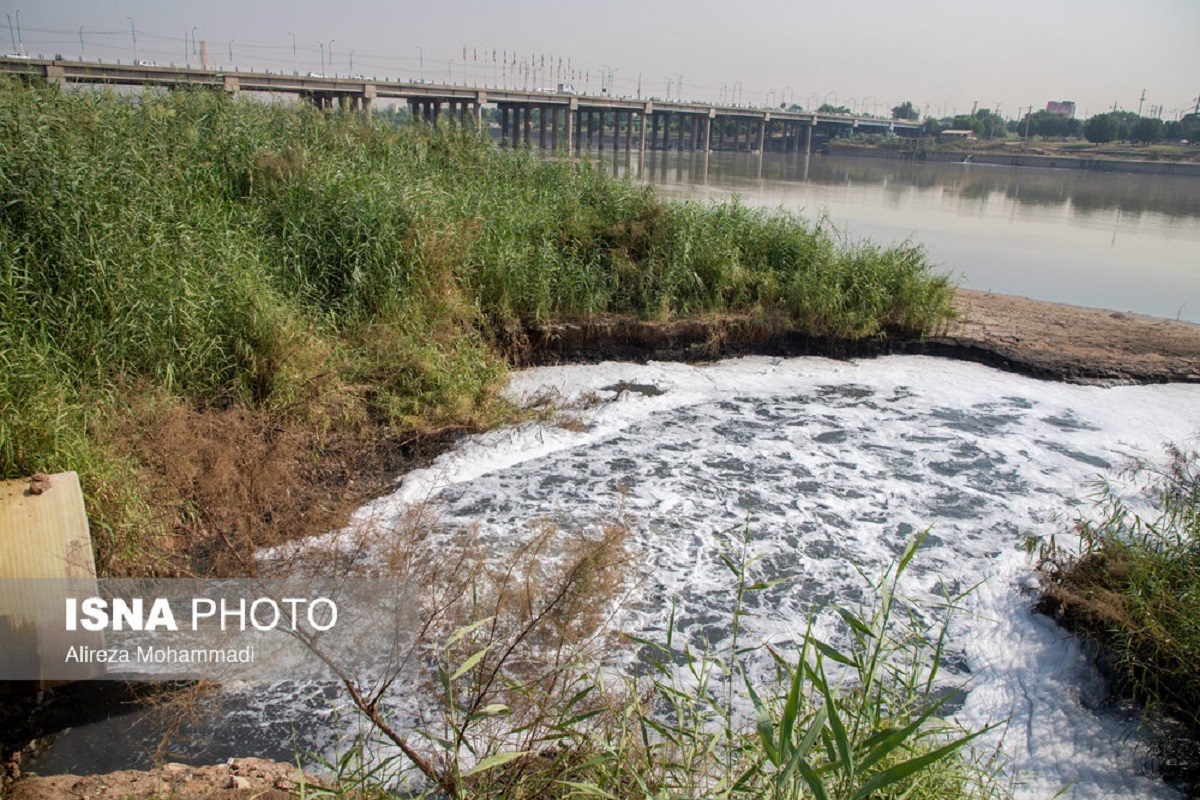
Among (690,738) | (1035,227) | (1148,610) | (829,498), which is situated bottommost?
(829,498)

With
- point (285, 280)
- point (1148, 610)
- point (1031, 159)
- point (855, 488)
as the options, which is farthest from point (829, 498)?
point (1031, 159)

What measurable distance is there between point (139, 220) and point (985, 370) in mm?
9048

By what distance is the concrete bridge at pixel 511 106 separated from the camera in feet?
54.1

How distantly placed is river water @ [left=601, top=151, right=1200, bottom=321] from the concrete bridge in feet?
27.4

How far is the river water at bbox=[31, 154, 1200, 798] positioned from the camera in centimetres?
383

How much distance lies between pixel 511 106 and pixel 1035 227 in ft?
131

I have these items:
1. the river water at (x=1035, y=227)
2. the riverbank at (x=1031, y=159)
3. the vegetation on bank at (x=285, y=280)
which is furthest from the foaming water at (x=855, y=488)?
the riverbank at (x=1031, y=159)

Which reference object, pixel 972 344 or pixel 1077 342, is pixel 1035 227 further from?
pixel 972 344

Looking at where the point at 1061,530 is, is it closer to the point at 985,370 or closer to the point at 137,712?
the point at 985,370

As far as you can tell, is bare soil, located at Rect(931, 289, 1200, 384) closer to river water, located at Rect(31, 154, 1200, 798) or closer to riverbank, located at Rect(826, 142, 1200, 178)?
river water, located at Rect(31, 154, 1200, 798)

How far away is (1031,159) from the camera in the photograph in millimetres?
67438

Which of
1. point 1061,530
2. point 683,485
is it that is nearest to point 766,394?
point 683,485

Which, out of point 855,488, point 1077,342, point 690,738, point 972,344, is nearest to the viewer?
point 690,738

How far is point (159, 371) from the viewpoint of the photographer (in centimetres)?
579
